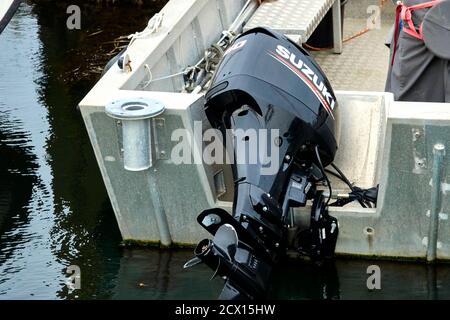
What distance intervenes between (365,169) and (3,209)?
2.44 m

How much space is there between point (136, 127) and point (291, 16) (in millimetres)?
2420

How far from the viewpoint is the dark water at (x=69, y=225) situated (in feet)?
18.3

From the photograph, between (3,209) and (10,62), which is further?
(10,62)

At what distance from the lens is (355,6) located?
30.2ft

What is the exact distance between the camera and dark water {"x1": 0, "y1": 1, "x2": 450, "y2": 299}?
18.3 ft

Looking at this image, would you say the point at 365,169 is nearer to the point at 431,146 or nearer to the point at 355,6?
the point at 431,146

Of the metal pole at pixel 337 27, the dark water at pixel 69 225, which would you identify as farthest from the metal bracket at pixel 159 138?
the metal pole at pixel 337 27

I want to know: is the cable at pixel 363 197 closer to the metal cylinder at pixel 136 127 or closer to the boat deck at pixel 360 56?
the metal cylinder at pixel 136 127

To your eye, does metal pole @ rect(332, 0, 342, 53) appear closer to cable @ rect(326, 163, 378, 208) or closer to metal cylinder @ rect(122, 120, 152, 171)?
cable @ rect(326, 163, 378, 208)

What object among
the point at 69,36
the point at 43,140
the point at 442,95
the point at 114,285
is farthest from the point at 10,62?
the point at 442,95

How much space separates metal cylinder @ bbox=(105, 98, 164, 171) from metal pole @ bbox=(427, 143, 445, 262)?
4.76ft

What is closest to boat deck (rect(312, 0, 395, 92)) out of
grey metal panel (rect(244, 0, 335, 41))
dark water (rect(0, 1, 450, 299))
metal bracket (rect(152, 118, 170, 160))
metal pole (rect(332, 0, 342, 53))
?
metal pole (rect(332, 0, 342, 53))

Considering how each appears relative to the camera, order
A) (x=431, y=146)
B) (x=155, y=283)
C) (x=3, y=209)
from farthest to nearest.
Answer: (x=3, y=209)
(x=155, y=283)
(x=431, y=146)

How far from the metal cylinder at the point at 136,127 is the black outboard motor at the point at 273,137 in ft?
1.13
